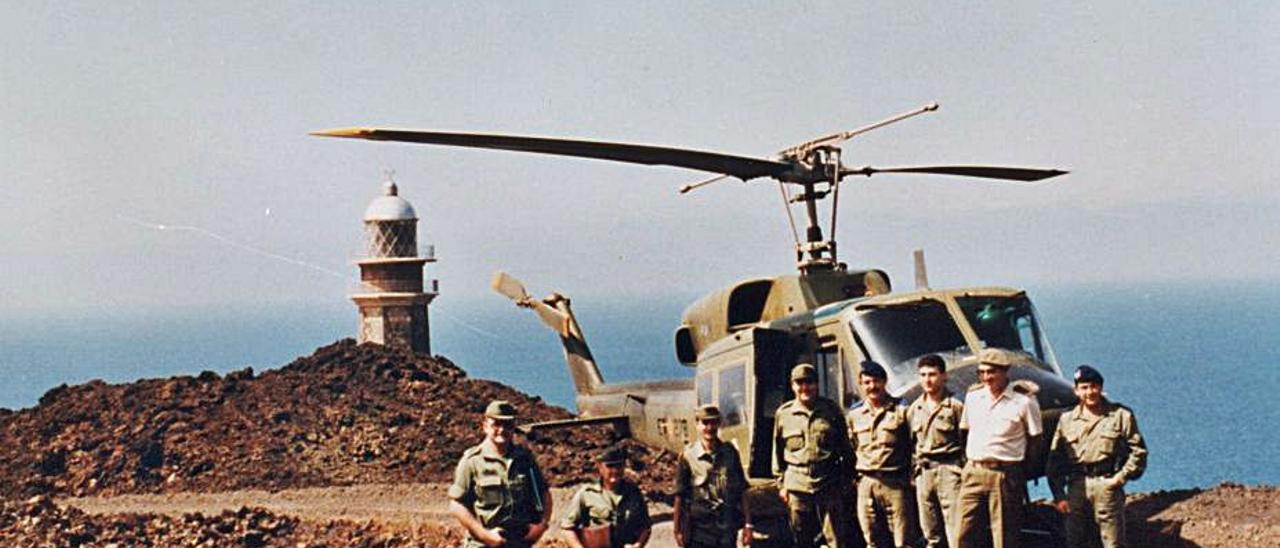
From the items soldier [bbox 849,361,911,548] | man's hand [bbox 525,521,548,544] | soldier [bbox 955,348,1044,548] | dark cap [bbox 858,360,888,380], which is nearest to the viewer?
man's hand [bbox 525,521,548,544]

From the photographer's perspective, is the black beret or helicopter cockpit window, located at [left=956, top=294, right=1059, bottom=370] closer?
the black beret

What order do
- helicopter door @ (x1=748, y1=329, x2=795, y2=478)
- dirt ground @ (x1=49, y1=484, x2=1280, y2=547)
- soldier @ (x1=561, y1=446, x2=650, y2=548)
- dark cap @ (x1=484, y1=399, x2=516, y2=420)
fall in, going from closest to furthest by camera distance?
dark cap @ (x1=484, y1=399, x2=516, y2=420)
soldier @ (x1=561, y1=446, x2=650, y2=548)
dirt ground @ (x1=49, y1=484, x2=1280, y2=547)
helicopter door @ (x1=748, y1=329, x2=795, y2=478)

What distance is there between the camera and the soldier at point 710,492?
31.5ft

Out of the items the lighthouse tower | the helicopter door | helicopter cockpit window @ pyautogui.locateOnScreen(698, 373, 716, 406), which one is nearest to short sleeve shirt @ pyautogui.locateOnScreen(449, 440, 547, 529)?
the helicopter door

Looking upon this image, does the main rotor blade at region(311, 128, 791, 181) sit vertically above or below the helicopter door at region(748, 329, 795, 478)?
above

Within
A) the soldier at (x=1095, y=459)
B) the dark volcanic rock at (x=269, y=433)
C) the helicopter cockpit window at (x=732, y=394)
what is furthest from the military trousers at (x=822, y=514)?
the dark volcanic rock at (x=269, y=433)

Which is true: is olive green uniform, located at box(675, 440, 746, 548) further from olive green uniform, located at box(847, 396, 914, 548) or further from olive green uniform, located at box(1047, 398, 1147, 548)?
olive green uniform, located at box(1047, 398, 1147, 548)

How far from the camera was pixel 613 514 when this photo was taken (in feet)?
29.0

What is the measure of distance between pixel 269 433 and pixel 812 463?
1747 cm

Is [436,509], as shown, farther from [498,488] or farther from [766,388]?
[498,488]

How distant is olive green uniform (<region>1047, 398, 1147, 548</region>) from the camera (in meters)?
9.32

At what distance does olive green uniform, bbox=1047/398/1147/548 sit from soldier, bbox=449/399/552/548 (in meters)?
3.62

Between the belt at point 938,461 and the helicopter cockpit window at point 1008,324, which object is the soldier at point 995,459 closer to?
the belt at point 938,461

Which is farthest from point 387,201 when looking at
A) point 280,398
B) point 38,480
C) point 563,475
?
point 563,475
